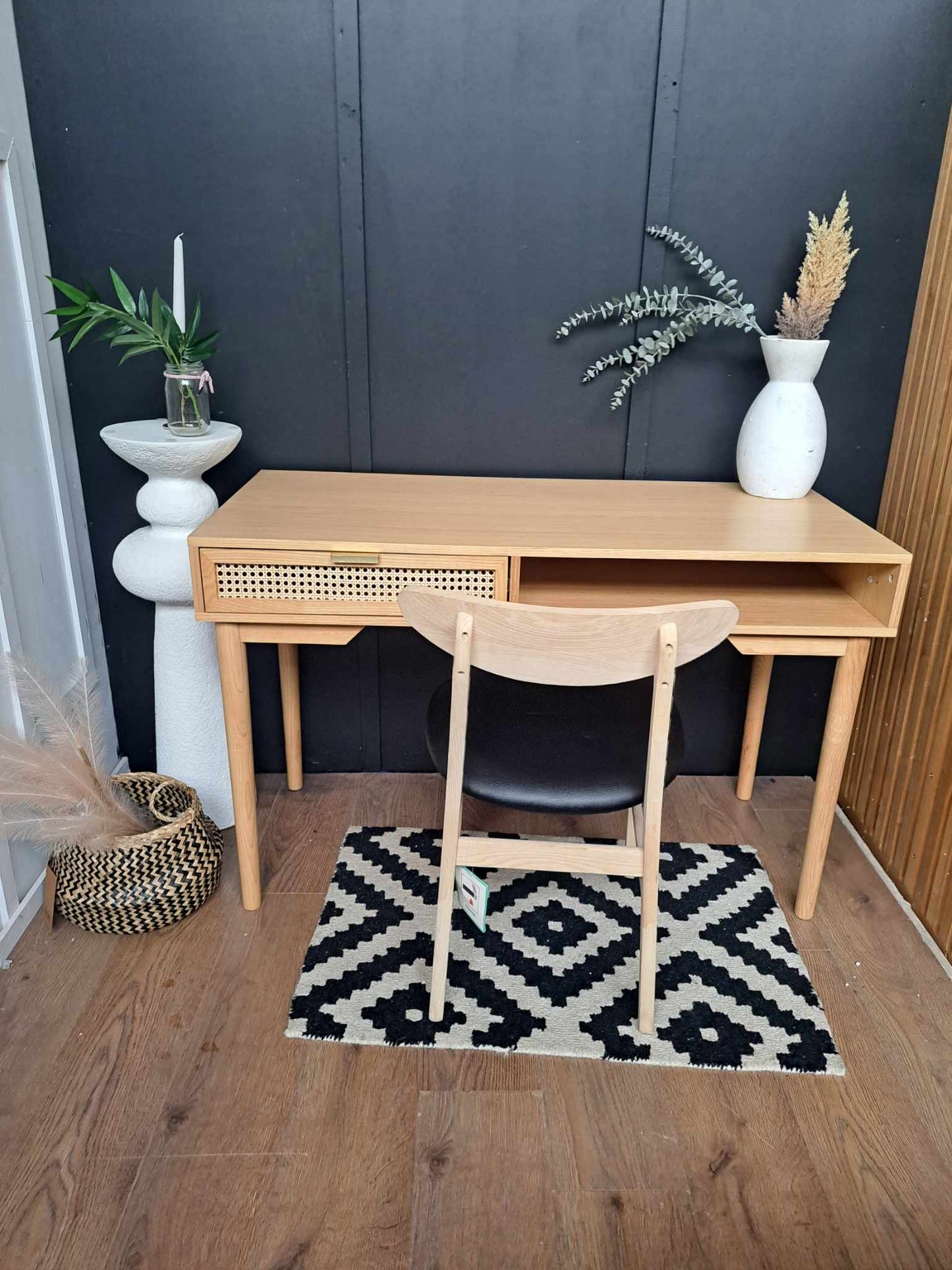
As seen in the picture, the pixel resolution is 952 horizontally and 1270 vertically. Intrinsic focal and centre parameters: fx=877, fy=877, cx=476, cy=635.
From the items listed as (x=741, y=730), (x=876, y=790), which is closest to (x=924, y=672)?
(x=876, y=790)

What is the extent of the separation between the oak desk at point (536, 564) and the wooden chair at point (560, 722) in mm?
211

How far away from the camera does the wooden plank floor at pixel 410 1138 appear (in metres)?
1.20

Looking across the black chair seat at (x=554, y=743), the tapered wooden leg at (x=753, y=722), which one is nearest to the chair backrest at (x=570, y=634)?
the black chair seat at (x=554, y=743)

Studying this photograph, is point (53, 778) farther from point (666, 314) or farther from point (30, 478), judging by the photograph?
point (666, 314)

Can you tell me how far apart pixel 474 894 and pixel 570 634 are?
22.2 inches

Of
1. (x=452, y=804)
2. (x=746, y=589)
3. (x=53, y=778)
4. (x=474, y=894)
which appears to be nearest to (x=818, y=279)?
(x=746, y=589)

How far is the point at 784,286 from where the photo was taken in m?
1.93

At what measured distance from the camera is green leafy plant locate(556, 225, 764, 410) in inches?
72.0

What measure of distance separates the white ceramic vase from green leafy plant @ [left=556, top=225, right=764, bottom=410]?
10cm

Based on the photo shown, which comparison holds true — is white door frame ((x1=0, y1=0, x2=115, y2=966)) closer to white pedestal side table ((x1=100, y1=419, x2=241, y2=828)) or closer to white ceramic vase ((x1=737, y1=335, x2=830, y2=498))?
white pedestal side table ((x1=100, y1=419, x2=241, y2=828))

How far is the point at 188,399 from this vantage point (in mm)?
1736

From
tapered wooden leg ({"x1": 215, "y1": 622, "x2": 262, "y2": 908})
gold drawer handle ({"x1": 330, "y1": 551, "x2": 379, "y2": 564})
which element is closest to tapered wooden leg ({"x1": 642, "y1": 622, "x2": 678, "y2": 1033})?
gold drawer handle ({"x1": 330, "y1": 551, "x2": 379, "y2": 564})

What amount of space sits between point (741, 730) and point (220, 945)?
1.38 metres

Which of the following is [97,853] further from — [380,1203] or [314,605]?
[380,1203]
